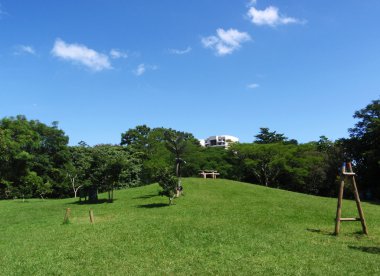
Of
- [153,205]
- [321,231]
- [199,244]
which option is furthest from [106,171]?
[199,244]

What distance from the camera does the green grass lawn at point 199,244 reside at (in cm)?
1139

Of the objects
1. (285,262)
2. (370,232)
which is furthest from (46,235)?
(370,232)

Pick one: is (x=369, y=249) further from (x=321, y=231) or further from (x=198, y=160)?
(x=198, y=160)

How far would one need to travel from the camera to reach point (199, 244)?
48.9 ft

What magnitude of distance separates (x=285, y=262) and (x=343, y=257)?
2160mm

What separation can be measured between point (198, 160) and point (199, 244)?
56.6 metres

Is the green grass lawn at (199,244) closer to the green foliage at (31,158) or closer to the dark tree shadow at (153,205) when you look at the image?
the dark tree shadow at (153,205)

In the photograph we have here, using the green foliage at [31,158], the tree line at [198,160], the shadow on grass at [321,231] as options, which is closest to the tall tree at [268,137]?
the tree line at [198,160]

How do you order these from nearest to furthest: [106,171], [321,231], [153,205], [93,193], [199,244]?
[199,244] → [321,231] → [153,205] → [106,171] → [93,193]

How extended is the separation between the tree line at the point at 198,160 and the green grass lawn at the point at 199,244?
70.1ft

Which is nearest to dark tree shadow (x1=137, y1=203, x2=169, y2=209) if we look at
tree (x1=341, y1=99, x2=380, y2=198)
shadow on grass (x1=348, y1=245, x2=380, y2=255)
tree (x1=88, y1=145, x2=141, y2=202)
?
tree (x1=88, y1=145, x2=141, y2=202)

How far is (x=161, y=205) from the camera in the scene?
31.9m

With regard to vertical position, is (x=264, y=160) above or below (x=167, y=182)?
above

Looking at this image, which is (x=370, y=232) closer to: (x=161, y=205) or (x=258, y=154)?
(x=161, y=205)
